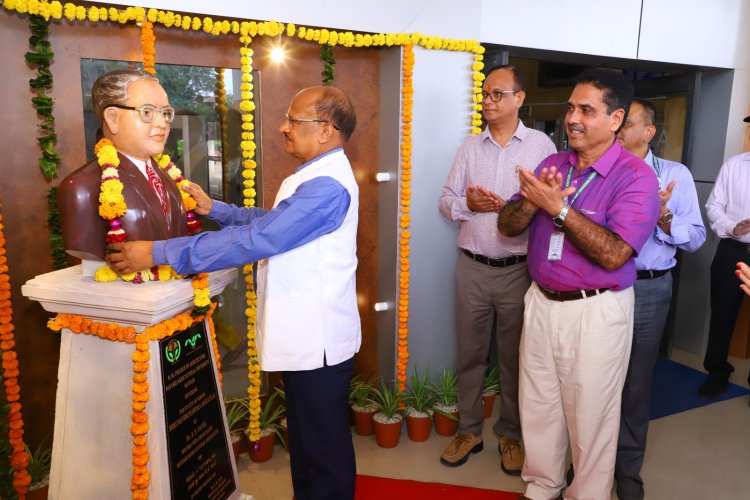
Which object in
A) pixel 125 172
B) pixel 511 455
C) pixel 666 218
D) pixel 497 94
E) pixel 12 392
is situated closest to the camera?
pixel 125 172

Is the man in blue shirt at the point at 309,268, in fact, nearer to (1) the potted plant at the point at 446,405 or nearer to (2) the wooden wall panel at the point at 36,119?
(2) the wooden wall panel at the point at 36,119

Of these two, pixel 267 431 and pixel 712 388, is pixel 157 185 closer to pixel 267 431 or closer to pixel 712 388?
pixel 267 431

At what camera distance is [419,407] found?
11.0ft

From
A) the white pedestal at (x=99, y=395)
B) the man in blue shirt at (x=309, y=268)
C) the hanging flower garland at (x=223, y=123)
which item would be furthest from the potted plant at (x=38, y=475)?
the hanging flower garland at (x=223, y=123)

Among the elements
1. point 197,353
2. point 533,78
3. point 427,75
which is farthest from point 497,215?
point 533,78

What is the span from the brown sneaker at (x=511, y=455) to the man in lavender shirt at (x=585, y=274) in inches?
19.0

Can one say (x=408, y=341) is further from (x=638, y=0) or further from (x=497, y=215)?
(x=638, y=0)

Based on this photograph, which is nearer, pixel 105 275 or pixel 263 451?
pixel 105 275

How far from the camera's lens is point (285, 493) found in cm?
278

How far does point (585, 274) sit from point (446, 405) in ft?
4.74

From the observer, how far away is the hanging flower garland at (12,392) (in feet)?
7.74

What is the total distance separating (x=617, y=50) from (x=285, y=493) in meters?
3.30

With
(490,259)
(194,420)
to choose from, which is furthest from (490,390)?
(194,420)

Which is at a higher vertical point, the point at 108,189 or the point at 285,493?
the point at 108,189
